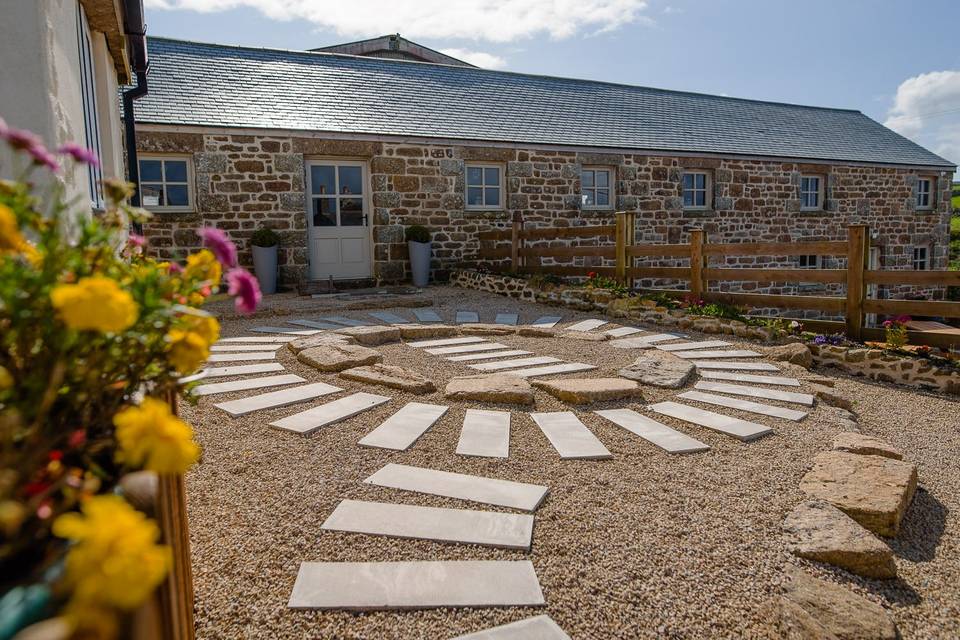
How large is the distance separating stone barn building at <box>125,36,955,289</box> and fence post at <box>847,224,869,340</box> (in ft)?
20.5

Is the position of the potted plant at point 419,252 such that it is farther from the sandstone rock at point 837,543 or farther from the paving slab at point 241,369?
the sandstone rock at point 837,543

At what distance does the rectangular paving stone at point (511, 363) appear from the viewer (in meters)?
5.03

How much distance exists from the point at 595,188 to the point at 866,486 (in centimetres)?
1040

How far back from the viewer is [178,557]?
1.43 meters

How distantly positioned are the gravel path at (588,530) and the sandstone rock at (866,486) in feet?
0.30

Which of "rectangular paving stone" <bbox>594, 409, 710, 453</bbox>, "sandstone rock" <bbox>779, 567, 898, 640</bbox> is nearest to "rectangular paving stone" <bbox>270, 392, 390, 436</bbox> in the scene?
"rectangular paving stone" <bbox>594, 409, 710, 453</bbox>

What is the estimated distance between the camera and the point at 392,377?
14.2 ft

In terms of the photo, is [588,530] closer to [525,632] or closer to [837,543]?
[525,632]

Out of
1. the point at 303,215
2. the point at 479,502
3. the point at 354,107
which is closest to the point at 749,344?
the point at 479,502

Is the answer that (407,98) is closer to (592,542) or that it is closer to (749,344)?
(749,344)

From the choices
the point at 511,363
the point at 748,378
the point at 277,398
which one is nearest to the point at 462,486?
the point at 277,398

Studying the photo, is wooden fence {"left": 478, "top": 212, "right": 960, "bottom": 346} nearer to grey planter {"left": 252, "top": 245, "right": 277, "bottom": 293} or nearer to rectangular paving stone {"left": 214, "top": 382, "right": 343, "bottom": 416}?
grey planter {"left": 252, "top": 245, "right": 277, "bottom": 293}

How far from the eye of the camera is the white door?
10336mm

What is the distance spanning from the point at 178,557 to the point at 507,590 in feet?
3.15
